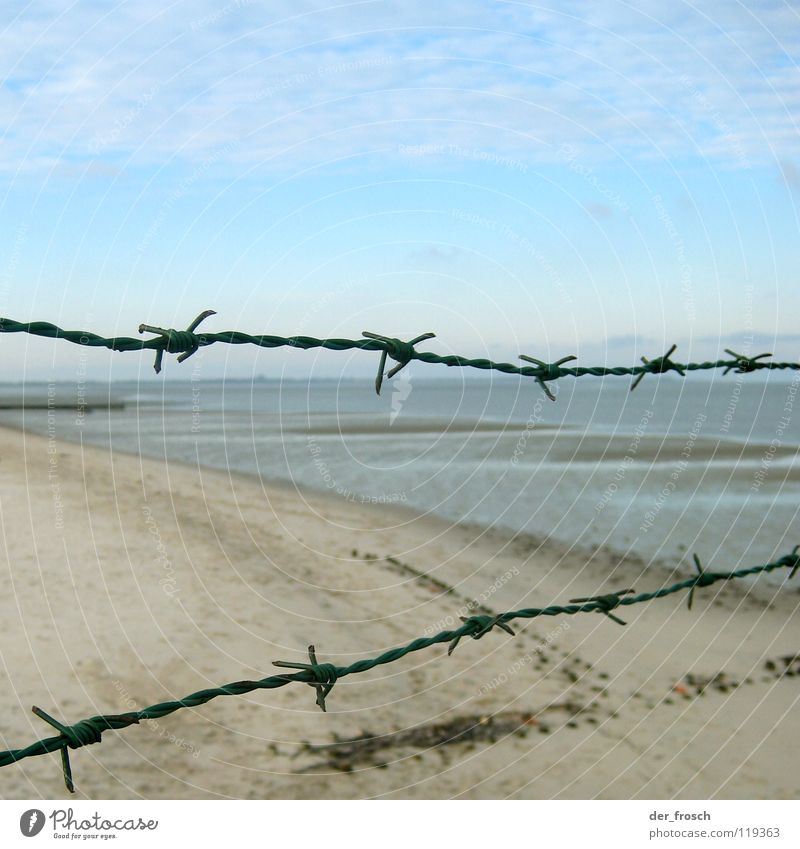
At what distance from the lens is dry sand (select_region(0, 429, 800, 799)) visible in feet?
11.4

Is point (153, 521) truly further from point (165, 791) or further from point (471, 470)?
point (471, 470)

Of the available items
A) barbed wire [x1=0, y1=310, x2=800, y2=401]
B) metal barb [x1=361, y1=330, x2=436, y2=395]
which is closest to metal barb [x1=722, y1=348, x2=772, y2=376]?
barbed wire [x1=0, y1=310, x2=800, y2=401]

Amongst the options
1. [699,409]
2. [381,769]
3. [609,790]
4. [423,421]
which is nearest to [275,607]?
[381,769]

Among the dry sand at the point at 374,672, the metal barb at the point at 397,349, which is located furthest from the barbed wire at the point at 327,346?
the dry sand at the point at 374,672

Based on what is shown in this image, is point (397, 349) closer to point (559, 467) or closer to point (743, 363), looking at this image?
point (743, 363)

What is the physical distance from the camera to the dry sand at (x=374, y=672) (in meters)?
3.47

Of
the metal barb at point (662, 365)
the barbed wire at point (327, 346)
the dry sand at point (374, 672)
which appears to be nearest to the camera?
the barbed wire at point (327, 346)

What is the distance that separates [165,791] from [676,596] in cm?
428

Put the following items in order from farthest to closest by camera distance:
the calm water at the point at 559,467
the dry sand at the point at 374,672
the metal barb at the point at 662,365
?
the calm water at the point at 559,467 < the dry sand at the point at 374,672 < the metal barb at the point at 662,365

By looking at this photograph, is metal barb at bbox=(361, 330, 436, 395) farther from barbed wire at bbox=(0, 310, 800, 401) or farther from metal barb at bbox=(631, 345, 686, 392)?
metal barb at bbox=(631, 345, 686, 392)

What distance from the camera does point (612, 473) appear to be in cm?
1356

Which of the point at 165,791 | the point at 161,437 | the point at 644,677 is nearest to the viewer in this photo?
the point at 165,791

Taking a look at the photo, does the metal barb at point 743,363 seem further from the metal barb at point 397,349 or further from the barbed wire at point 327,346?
the metal barb at point 397,349

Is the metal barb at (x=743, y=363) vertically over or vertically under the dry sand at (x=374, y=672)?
over
